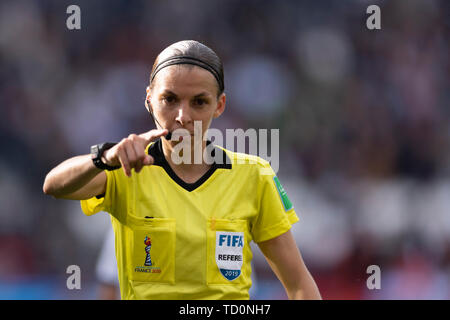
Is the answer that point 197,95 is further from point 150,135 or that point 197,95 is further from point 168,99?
point 150,135

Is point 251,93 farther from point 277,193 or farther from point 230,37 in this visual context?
point 277,193

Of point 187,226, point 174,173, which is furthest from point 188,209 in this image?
point 174,173

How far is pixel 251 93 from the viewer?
766 centimetres

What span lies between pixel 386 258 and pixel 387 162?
118 centimetres

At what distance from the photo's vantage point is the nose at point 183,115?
2605mm

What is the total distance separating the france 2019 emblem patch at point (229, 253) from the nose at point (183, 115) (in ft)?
1.59

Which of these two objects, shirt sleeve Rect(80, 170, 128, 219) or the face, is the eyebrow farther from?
shirt sleeve Rect(80, 170, 128, 219)

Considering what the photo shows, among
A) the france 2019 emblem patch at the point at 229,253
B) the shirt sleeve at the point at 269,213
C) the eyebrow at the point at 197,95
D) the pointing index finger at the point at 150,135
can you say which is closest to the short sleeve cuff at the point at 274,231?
the shirt sleeve at the point at 269,213

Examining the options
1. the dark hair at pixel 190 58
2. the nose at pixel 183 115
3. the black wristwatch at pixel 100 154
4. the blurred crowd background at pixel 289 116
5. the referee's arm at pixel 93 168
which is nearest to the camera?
the referee's arm at pixel 93 168

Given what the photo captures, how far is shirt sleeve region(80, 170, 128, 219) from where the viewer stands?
2627mm

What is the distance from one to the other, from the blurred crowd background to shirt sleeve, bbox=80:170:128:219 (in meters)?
3.80

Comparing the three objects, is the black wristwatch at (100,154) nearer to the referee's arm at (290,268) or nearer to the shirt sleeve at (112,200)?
the shirt sleeve at (112,200)

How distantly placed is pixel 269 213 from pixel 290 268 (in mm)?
257

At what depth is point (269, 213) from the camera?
9.24 feet
